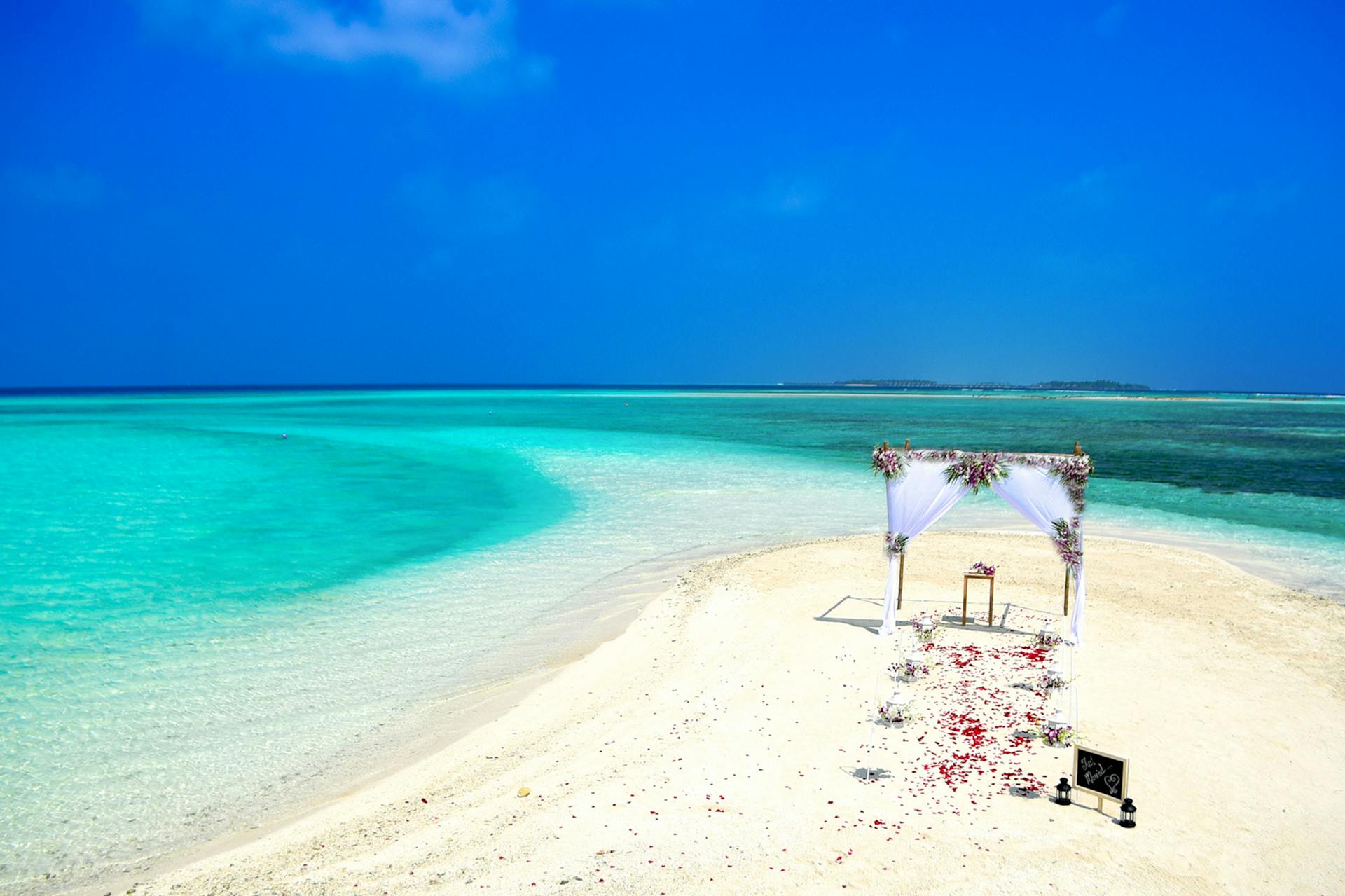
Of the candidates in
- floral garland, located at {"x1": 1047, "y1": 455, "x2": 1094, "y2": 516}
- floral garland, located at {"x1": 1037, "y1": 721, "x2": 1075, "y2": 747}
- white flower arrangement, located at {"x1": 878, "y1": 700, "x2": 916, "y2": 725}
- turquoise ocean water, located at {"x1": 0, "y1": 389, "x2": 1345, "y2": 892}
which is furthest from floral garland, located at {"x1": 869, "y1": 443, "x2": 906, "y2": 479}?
turquoise ocean water, located at {"x1": 0, "y1": 389, "x2": 1345, "y2": 892}

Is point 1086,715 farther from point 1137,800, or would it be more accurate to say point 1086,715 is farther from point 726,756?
point 726,756

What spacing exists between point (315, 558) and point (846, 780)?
39.5 ft

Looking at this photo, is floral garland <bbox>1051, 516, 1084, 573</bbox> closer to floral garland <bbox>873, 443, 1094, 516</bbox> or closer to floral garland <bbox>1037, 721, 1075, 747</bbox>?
floral garland <bbox>873, 443, 1094, 516</bbox>

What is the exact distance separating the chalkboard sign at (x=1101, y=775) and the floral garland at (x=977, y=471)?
5.07 metres

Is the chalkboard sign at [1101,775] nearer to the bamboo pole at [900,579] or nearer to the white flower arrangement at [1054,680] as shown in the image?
the white flower arrangement at [1054,680]

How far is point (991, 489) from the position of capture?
34.5 ft

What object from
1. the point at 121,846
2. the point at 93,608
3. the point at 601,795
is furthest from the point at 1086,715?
the point at 93,608

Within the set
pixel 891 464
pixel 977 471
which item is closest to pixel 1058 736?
pixel 977 471

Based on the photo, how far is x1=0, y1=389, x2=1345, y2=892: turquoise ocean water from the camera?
711cm

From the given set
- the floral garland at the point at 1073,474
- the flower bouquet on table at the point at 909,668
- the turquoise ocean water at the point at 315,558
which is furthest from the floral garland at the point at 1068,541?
the turquoise ocean water at the point at 315,558

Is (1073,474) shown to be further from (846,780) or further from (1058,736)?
(846,780)

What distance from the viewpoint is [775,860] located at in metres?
5.54

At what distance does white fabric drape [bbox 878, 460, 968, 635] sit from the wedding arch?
10mm

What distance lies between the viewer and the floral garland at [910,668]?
356 inches
